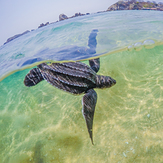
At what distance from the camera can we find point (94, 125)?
2689 mm

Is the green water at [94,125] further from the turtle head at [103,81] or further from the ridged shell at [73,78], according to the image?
the ridged shell at [73,78]

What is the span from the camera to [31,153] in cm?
247

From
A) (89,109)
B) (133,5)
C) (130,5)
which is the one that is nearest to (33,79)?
(89,109)

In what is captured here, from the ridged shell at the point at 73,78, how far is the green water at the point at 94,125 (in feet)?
2.36

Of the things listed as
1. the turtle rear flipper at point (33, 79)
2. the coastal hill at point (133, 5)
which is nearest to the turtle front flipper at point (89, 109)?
the turtle rear flipper at point (33, 79)

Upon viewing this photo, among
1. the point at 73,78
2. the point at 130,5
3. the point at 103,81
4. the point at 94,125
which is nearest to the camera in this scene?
the point at 94,125

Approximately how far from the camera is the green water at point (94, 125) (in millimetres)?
2121

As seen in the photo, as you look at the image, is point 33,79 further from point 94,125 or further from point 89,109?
point 94,125

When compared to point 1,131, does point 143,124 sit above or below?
above

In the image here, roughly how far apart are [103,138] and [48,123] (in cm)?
183

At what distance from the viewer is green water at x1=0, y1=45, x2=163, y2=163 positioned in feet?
6.96

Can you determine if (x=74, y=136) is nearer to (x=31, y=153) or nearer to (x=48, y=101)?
(x=31, y=153)

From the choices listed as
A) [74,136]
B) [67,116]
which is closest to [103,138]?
[74,136]

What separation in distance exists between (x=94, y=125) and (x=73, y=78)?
158cm
